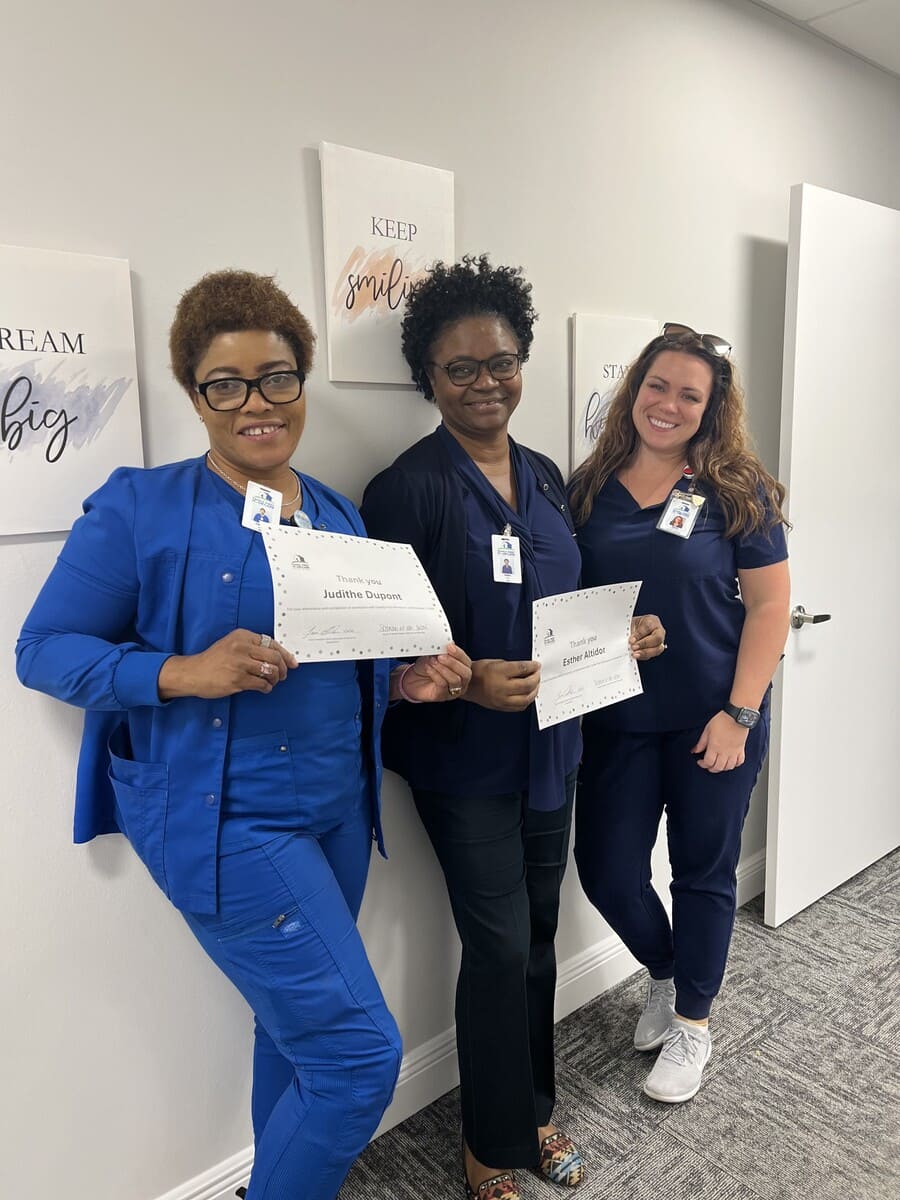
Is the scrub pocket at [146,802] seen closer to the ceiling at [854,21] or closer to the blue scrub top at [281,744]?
the blue scrub top at [281,744]

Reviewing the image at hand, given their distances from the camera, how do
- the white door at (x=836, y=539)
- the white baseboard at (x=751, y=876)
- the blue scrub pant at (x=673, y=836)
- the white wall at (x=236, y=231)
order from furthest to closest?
the white baseboard at (x=751, y=876) < the white door at (x=836, y=539) < the blue scrub pant at (x=673, y=836) < the white wall at (x=236, y=231)

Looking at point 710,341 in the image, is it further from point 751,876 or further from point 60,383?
point 751,876

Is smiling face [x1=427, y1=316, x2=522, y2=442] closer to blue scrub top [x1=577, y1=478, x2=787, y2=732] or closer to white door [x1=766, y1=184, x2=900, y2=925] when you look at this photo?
blue scrub top [x1=577, y1=478, x2=787, y2=732]

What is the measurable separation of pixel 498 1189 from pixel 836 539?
200 centimetres

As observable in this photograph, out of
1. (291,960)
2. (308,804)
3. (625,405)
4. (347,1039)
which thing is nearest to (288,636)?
(308,804)

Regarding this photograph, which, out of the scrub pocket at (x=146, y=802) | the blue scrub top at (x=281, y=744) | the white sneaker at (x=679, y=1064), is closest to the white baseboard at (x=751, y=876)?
the white sneaker at (x=679, y=1064)

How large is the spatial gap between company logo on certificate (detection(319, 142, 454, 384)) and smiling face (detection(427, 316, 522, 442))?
131 millimetres

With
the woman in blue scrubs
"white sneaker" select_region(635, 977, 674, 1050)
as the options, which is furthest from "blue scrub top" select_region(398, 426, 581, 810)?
"white sneaker" select_region(635, 977, 674, 1050)

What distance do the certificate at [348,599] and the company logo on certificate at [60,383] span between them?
0.36 m

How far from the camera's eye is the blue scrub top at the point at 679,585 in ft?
6.04

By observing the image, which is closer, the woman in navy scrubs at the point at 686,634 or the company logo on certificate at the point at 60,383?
the company logo on certificate at the point at 60,383

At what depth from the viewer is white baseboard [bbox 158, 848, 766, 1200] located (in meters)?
1.65

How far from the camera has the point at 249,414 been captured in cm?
125

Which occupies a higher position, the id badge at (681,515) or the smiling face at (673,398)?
the smiling face at (673,398)
